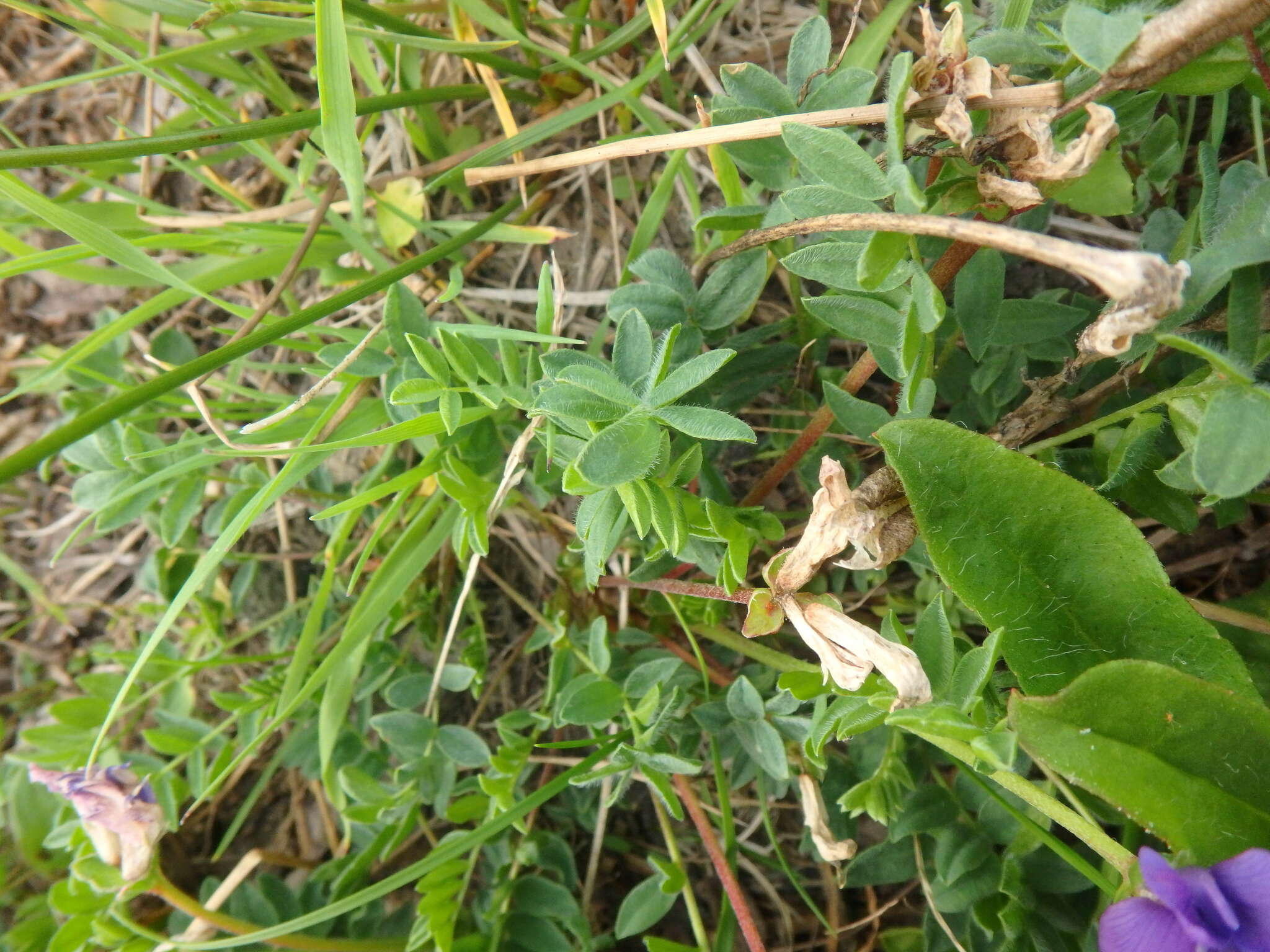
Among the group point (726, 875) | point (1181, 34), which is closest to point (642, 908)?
point (726, 875)

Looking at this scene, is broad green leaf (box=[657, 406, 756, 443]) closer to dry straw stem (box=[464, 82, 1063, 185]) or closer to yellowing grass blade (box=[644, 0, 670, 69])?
dry straw stem (box=[464, 82, 1063, 185])

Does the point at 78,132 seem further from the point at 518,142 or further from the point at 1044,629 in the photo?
the point at 1044,629

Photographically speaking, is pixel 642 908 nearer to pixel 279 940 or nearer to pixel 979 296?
pixel 279 940

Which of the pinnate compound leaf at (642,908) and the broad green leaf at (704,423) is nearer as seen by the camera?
the broad green leaf at (704,423)

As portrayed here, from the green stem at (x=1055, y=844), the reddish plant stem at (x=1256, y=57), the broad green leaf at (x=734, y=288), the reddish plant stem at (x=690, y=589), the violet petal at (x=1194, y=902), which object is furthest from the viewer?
the broad green leaf at (x=734, y=288)

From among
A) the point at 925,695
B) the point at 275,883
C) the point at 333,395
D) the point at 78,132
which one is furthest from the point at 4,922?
the point at 925,695

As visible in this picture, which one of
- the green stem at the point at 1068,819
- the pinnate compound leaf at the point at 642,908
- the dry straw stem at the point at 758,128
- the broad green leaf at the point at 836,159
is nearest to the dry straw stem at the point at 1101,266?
the broad green leaf at the point at 836,159

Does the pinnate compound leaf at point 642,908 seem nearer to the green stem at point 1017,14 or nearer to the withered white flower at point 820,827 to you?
the withered white flower at point 820,827
